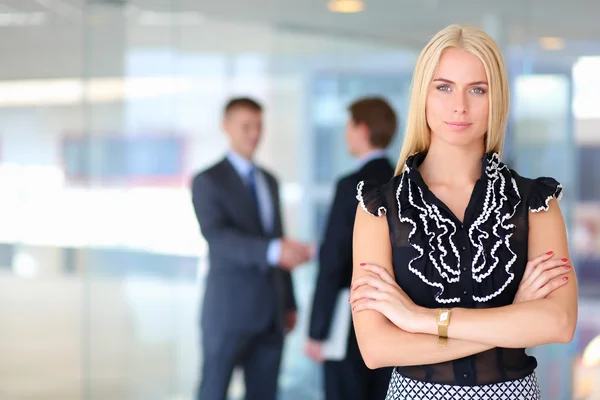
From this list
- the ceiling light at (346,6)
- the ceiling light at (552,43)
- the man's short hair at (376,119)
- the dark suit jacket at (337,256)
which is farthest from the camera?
the ceiling light at (346,6)

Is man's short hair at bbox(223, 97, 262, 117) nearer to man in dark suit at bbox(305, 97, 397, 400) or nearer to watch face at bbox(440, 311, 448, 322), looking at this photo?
man in dark suit at bbox(305, 97, 397, 400)

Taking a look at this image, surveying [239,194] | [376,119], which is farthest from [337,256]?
[239,194]

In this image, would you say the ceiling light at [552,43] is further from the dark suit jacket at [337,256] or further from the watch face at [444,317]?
the watch face at [444,317]

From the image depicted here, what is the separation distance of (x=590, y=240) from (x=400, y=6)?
1814 millimetres

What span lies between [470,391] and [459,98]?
65 cm

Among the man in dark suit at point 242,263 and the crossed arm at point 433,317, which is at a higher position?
the crossed arm at point 433,317

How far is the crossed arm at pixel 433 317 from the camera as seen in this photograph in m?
2.10

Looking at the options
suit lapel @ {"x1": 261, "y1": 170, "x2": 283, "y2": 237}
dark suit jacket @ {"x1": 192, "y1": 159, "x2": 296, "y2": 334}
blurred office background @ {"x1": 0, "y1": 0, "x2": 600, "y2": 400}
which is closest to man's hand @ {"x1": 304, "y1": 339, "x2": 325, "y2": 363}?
dark suit jacket @ {"x1": 192, "y1": 159, "x2": 296, "y2": 334}

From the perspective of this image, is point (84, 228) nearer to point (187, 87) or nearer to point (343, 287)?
point (187, 87)

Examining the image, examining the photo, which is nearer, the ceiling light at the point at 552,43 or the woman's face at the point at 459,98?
the woman's face at the point at 459,98

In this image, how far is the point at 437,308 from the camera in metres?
2.16

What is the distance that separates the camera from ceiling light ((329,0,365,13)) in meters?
6.00

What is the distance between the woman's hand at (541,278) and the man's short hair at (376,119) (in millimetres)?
2329

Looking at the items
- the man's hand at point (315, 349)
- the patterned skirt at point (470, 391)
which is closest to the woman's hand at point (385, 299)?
the patterned skirt at point (470, 391)
